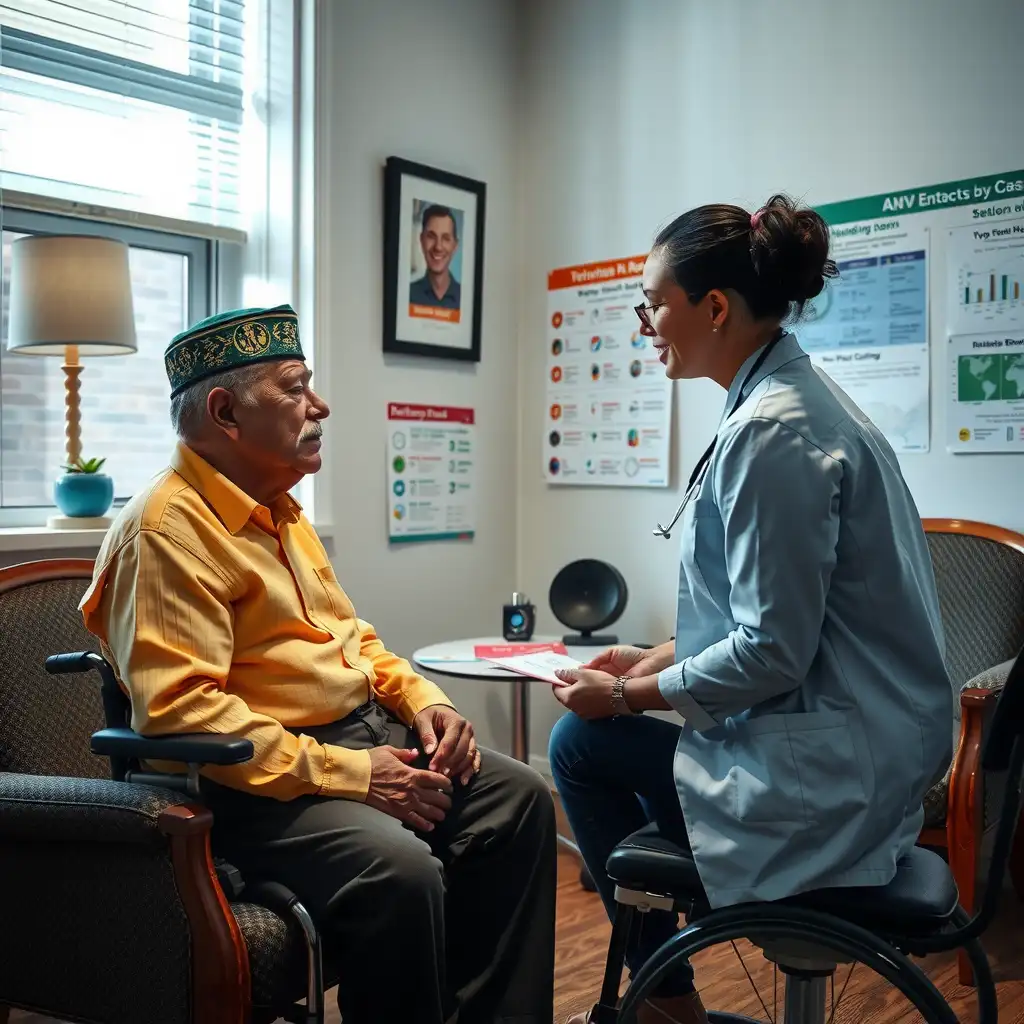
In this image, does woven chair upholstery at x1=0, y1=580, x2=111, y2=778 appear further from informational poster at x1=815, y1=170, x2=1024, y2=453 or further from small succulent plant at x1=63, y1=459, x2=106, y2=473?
informational poster at x1=815, y1=170, x2=1024, y2=453

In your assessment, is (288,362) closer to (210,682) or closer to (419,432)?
(210,682)

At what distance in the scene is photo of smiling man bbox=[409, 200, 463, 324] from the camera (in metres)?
3.33

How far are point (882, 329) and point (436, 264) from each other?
1.31 m

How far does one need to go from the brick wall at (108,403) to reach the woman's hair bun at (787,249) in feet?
5.86

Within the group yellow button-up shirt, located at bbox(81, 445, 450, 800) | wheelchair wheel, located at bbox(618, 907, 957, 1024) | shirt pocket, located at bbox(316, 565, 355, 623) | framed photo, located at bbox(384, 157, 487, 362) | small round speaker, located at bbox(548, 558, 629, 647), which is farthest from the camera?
framed photo, located at bbox(384, 157, 487, 362)

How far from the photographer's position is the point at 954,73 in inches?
107

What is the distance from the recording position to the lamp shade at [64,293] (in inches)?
93.5

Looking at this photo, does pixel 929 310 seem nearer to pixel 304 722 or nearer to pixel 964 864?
pixel 964 864

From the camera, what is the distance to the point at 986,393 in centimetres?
269

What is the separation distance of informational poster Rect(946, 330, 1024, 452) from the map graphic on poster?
8 centimetres

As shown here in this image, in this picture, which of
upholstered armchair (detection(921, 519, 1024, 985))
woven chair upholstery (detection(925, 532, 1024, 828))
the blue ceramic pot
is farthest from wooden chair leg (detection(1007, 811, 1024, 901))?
the blue ceramic pot

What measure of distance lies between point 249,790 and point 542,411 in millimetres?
2247

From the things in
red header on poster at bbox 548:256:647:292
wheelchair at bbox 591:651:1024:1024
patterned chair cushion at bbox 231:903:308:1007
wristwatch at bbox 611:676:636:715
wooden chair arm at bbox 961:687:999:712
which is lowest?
patterned chair cushion at bbox 231:903:308:1007

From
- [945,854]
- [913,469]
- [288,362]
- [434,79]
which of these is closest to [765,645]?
[288,362]
